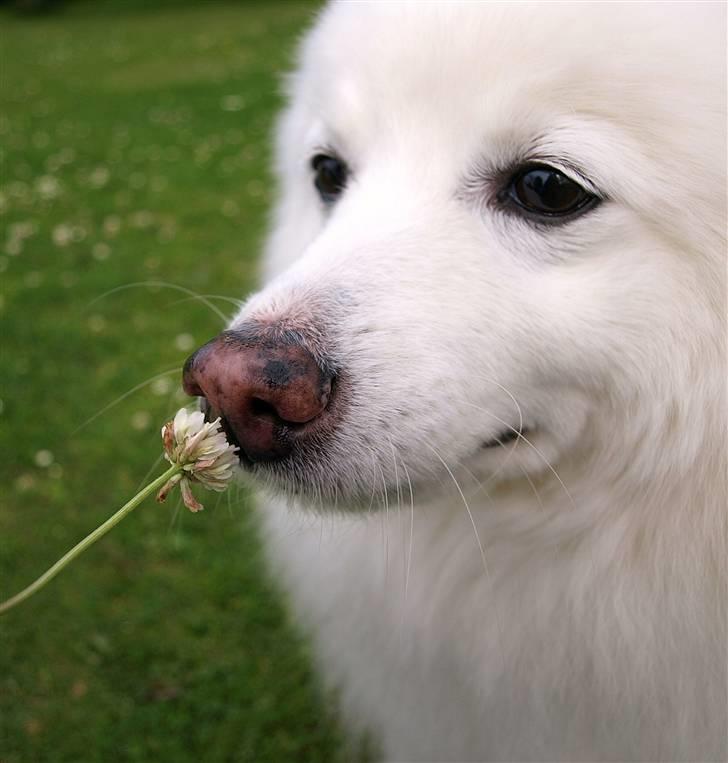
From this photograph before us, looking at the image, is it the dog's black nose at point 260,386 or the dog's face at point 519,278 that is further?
the dog's face at point 519,278

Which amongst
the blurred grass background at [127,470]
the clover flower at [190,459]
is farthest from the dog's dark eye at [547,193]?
the blurred grass background at [127,470]

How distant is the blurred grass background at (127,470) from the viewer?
2.78 meters

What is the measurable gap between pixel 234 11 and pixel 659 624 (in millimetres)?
19029

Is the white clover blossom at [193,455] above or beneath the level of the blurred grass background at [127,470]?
above

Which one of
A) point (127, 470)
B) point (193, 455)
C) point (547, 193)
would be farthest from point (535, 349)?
point (127, 470)

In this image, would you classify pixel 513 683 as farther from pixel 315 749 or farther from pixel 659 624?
pixel 315 749

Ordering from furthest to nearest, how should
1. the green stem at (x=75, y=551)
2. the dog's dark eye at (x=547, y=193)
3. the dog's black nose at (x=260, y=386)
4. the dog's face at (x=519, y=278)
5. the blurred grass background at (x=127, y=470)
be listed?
the blurred grass background at (x=127, y=470) < the dog's dark eye at (x=547, y=193) < the dog's face at (x=519, y=278) < the dog's black nose at (x=260, y=386) < the green stem at (x=75, y=551)

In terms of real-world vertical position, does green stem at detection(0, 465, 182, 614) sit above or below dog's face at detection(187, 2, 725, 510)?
below

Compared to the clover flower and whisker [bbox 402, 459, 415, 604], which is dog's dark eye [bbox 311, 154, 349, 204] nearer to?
whisker [bbox 402, 459, 415, 604]

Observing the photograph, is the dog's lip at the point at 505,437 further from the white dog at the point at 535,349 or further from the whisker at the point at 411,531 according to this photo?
the whisker at the point at 411,531

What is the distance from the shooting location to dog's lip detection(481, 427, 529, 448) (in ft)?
4.99

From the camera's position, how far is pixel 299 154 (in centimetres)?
213

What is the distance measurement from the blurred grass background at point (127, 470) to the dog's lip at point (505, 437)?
2.35 ft

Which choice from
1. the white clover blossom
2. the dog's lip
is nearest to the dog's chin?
the dog's lip
